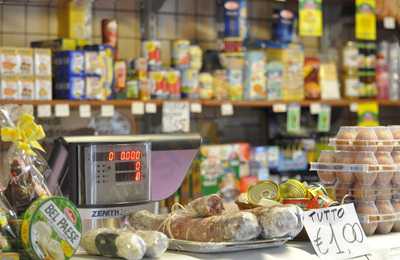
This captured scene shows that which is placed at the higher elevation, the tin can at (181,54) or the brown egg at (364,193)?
the tin can at (181,54)

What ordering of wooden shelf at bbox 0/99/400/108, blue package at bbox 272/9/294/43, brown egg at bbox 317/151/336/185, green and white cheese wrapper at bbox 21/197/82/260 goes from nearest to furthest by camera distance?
1. green and white cheese wrapper at bbox 21/197/82/260
2. brown egg at bbox 317/151/336/185
3. wooden shelf at bbox 0/99/400/108
4. blue package at bbox 272/9/294/43

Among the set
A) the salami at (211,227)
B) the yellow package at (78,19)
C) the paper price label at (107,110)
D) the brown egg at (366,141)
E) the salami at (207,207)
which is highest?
the yellow package at (78,19)

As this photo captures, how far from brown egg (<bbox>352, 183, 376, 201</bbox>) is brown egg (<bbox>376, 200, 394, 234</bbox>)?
26 millimetres

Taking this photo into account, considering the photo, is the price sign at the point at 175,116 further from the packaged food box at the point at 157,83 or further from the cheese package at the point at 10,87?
the cheese package at the point at 10,87

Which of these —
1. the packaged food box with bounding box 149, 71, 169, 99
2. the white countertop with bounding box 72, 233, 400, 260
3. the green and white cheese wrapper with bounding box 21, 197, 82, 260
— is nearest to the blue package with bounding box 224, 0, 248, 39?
the packaged food box with bounding box 149, 71, 169, 99

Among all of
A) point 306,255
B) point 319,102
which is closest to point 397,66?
point 319,102

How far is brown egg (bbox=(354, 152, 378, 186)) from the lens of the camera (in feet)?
7.24

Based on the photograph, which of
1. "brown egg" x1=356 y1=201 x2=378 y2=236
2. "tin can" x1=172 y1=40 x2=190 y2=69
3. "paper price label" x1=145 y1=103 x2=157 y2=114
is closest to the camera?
"brown egg" x1=356 y1=201 x2=378 y2=236

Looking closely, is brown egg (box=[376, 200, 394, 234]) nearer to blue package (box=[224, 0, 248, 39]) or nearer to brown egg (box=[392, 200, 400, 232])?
brown egg (box=[392, 200, 400, 232])

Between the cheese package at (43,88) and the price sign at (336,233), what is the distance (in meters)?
2.22

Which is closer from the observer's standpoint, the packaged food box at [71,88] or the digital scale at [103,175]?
the digital scale at [103,175]

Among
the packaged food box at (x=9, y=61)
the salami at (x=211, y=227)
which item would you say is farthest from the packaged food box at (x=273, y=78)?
the salami at (x=211, y=227)

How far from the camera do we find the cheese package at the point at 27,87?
12.8 feet

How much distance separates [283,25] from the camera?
16.2 feet
